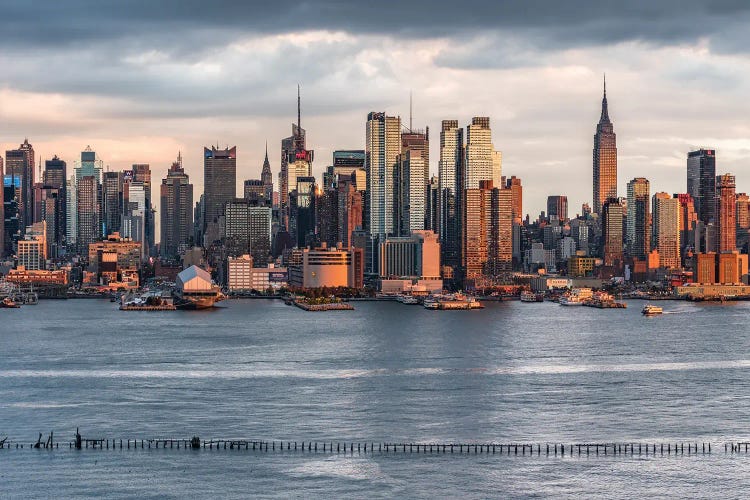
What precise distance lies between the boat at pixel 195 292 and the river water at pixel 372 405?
52.2 metres

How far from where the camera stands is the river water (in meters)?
43.1

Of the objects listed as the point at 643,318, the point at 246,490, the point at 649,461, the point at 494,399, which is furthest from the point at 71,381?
the point at 643,318

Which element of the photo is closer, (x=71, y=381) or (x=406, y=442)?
(x=406, y=442)

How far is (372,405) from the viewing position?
190 feet

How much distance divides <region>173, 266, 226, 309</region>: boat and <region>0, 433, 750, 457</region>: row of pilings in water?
112 meters

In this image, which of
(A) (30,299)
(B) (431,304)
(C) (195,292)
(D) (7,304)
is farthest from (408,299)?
(D) (7,304)

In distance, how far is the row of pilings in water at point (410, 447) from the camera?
1858 inches

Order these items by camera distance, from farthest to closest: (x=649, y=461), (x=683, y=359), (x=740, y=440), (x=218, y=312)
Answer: (x=218, y=312)
(x=683, y=359)
(x=740, y=440)
(x=649, y=461)

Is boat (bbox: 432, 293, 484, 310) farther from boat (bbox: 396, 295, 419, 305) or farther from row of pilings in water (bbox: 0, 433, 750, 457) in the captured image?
row of pilings in water (bbox: 0, 433, 750, 457)

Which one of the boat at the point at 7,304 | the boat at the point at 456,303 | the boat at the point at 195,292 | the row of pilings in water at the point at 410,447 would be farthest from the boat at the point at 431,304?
the row of pilings in water at the point at 410,447

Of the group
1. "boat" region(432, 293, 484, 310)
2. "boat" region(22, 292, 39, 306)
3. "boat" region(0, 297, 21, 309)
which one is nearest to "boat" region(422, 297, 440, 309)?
"boat" region(432, 293, 484, 310)

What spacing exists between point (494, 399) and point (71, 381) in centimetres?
2192

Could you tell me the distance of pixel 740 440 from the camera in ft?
162

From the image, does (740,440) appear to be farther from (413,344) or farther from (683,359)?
(413,344)
